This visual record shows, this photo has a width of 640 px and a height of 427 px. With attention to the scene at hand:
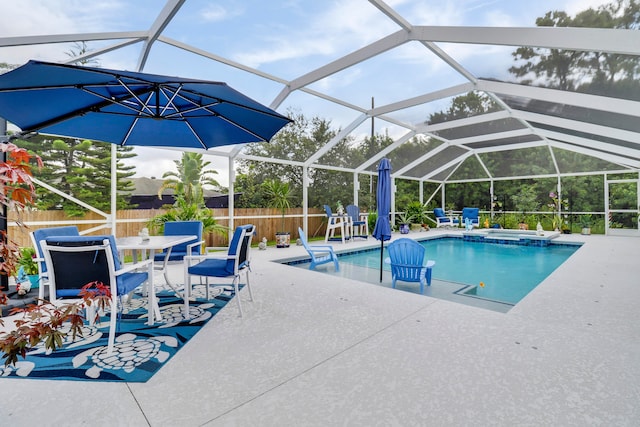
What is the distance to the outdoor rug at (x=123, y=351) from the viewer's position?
2.32 m

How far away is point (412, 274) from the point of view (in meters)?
4.99

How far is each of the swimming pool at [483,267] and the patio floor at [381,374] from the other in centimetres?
148

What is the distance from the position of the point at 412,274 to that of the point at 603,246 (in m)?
7.67

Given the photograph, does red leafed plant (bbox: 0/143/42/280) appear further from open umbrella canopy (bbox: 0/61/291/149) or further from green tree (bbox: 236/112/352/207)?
green tree (bbox: 236/112/352/207)

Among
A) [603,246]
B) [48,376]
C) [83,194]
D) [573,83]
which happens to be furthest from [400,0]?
[83,194]

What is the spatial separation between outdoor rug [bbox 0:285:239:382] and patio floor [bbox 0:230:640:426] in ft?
0.41

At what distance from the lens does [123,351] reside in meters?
2.69

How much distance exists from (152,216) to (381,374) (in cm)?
805

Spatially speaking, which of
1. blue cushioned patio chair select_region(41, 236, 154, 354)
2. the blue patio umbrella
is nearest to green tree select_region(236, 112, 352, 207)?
the blue patio umbrella

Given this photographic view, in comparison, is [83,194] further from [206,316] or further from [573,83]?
[573,83]

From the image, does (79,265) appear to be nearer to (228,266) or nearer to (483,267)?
(228,266)

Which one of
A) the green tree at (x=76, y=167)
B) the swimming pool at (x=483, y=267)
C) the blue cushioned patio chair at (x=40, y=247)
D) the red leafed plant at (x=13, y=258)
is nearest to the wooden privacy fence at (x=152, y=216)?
the green tree at (x=76, y=167)

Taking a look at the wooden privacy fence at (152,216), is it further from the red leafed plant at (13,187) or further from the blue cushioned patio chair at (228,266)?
the red leafed plant at (13,187)

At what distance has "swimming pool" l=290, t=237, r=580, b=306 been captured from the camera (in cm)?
531
